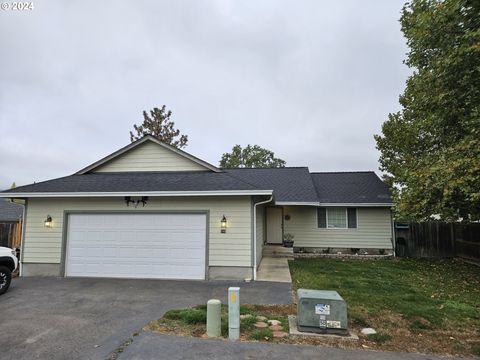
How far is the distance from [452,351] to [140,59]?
15.5m

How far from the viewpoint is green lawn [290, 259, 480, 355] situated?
440cm

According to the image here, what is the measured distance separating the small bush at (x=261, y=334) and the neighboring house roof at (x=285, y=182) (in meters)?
8.59

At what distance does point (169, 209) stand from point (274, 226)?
7227 mm

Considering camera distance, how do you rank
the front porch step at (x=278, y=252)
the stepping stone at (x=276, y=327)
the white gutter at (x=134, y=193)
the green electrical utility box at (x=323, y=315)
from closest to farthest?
the green electrical utility box at (x=323, y=315) → the stepping stone at (x=276, y=327) → the white gutter at (x=134, y=193) → the front porch step at (x=278, y=252)

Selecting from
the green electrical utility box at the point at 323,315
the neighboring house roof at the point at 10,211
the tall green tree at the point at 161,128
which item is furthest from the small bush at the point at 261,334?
the tall green tree at the point at 161,128

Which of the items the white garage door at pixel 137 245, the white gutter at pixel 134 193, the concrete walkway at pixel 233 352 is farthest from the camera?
the white garage door at pixel 137 245

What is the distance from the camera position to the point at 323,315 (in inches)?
172

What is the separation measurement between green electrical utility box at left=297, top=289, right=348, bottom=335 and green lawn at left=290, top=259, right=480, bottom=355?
650 mm

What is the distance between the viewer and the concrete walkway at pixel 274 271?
27.7 ft

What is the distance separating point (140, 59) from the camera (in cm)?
1400

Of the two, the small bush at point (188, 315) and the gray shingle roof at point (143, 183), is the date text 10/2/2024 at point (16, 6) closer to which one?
the gray shingle roof at point (143, 183)

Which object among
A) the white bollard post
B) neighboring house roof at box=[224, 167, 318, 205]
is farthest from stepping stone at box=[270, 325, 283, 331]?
neighboring house roof at box=[224, 167, 318, 205]

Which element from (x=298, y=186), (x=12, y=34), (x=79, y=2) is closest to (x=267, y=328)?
(x=298, y=186)

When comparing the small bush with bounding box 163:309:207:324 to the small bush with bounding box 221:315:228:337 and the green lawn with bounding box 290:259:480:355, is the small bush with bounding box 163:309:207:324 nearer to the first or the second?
the small bush with bounding box 221:315:228:337
